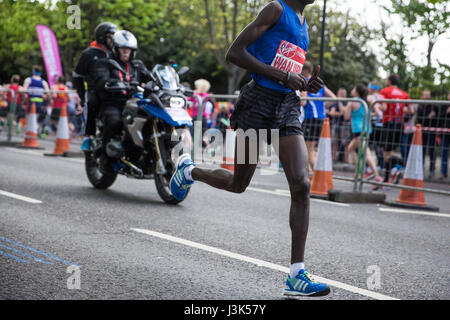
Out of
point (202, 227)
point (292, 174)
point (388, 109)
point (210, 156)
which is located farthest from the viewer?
point (210, 156)

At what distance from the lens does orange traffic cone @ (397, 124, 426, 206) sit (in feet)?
29.7

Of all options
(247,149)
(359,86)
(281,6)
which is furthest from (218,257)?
(359,86)

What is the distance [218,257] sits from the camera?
190 inches

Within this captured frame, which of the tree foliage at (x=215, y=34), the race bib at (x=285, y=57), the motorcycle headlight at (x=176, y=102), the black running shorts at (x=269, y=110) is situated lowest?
the black running shorts at (x=269, y=110)

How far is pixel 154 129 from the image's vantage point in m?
7.32

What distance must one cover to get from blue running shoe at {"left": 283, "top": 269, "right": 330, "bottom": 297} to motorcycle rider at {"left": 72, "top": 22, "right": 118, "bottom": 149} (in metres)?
4.96

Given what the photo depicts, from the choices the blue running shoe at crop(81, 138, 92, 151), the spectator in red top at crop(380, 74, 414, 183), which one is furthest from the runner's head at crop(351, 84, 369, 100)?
the blue running shoe at crop(81, 138, 92, 151)

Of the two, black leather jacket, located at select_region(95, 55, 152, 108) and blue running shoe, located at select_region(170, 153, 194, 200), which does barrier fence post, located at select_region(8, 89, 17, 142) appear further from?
blue running shoe, located at select_region(170, 153, 194, 200)

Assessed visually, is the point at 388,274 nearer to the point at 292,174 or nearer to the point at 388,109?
the point at 292,174

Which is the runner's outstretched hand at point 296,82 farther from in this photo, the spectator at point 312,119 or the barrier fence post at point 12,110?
the barrier fence post at point 12,110

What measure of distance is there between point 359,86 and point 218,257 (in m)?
7.48

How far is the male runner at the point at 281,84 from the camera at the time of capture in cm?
395

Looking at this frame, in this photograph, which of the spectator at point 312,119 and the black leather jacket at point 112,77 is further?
the spectator at point 312,119

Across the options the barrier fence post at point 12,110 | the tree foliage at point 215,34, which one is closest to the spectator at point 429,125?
the barrier fence post at point 12,110
